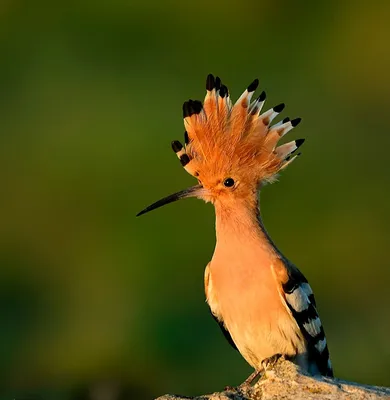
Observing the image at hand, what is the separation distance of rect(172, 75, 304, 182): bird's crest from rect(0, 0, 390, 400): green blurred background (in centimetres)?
225

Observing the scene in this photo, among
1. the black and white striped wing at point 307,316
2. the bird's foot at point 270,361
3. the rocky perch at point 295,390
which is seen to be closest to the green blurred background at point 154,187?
the black and white striped wing at point 307,316

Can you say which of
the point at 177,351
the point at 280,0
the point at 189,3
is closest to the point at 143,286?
the point at 177,351

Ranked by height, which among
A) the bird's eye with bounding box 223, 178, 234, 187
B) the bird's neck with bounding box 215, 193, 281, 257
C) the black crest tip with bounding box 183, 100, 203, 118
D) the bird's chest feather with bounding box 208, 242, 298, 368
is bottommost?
the bird's chest feather with bounding box 208, 242, 298, 368

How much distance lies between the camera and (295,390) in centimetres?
369

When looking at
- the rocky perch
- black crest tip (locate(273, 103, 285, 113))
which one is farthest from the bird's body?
→ the rocky perch

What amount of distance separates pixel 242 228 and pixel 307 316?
0.35 metres

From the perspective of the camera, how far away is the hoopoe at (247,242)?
4387 millimetres

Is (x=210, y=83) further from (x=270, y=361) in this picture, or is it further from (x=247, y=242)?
(x=270, y=361)

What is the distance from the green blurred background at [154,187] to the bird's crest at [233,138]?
225cm

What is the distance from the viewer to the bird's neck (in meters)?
4.47

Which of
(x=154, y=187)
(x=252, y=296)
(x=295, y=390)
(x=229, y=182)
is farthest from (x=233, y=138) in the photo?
(x=154, y=187)

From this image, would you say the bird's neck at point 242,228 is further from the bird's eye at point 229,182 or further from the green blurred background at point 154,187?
the green blurred background at point 154,187

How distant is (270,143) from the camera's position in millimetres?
4602

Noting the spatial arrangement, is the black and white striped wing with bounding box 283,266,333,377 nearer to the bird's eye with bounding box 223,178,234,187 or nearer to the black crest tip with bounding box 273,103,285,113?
the bird's eye with bounding box 223,178,234,187
